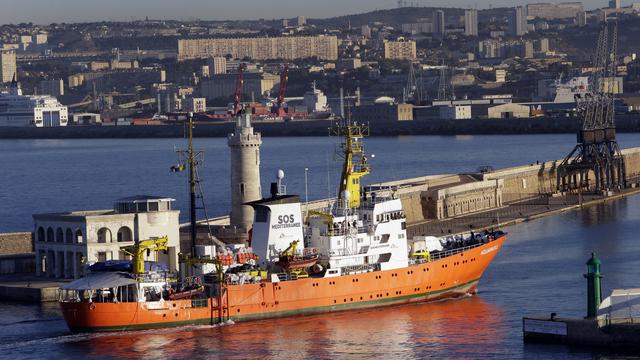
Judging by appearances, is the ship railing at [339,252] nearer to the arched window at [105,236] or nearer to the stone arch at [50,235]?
the arched window at [105,236]

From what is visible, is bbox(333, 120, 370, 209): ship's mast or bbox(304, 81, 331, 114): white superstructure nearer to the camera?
bbox(333, 120, 370, 209): ship's mast

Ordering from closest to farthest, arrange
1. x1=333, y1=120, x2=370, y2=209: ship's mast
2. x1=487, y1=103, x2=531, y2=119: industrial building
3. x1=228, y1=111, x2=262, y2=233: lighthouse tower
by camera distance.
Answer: x1=333, y1=120, x2=370, y2=209: ship's mast → x1=228, y1=111, x2=262, y2=233: lighthouse tower → x1=487, y1=103, x2=531, y2=119: industrial building

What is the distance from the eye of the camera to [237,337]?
101 feet

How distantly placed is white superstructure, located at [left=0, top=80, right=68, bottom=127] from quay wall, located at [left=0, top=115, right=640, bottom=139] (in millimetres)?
3520

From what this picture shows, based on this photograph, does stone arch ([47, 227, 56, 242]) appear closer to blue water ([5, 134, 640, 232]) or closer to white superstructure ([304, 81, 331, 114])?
blue water ([5, 134, 640, 232])

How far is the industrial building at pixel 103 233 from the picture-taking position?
35.2 m

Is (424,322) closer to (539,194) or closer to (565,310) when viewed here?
(565,310)

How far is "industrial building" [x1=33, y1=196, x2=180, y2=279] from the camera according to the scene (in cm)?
3519

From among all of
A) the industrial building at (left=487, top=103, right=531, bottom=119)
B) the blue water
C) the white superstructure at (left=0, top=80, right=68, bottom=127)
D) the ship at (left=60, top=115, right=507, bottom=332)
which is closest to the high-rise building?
the white superstructure at (left=0, top=80, right=68, bottom=127)

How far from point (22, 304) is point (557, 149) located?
6195cm

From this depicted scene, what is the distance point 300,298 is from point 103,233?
200 inches

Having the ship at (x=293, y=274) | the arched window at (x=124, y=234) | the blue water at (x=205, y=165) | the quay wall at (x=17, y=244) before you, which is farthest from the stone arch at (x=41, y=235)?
the blue water at (x=205, y=165)

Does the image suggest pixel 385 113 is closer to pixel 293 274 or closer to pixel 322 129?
pixel 322 129

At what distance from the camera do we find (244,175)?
3838 cm
